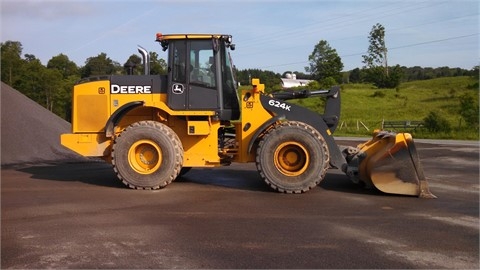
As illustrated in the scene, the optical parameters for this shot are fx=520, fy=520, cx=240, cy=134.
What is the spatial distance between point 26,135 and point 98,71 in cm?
296

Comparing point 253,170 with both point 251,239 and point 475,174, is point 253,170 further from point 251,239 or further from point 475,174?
point 251,239

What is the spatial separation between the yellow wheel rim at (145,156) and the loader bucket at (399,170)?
3.83 meters

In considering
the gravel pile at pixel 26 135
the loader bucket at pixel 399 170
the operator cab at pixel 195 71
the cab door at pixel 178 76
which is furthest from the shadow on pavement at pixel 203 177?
the cab door at pixel 178 76

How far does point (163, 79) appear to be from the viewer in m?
9.92

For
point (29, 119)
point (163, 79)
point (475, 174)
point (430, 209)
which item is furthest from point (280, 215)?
point (29, 119)

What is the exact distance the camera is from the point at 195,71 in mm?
9844

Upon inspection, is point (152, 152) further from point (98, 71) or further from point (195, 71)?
point (98, 71)

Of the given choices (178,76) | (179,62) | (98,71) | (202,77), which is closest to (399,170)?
(202,77)

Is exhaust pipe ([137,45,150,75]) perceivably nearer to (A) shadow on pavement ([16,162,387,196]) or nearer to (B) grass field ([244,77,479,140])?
(A) shadow on pavement ([16,162,387,196])

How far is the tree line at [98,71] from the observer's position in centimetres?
1279

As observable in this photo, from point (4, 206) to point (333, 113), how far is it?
5.94 meters

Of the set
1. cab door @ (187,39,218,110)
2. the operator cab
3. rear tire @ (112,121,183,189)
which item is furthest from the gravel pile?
cab door @ (187,39,218,110)

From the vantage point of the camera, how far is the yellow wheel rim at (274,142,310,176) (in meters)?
9.29

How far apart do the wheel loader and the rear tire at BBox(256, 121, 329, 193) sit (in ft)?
0.06
